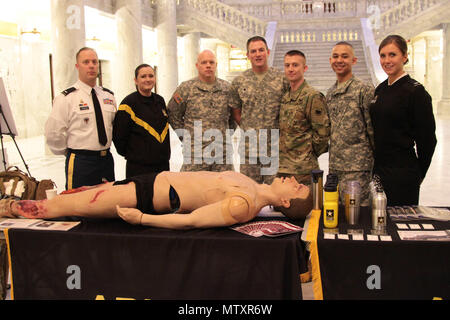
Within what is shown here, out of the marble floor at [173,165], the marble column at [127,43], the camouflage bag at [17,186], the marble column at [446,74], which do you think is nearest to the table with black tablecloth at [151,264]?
the camouflage bag at [17,186]

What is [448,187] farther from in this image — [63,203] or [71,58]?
[71,58]

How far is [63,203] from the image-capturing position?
3.09 m

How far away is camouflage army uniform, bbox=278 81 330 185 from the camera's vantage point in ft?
12.6

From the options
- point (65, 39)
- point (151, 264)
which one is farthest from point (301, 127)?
point (65, 39)

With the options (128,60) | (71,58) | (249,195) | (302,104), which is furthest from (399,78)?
(128,60)

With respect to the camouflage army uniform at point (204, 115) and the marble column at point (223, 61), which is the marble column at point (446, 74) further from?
the camouflage army uniform at point (204, 115)

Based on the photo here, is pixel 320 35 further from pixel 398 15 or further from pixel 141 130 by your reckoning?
pixel 141 130

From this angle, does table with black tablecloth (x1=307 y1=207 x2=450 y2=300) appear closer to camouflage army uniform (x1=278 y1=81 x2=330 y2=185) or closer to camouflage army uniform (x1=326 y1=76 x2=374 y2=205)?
camouflage army uniform (x1=326 y1=76 x2=374 y2=205)

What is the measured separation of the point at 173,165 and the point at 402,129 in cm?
612

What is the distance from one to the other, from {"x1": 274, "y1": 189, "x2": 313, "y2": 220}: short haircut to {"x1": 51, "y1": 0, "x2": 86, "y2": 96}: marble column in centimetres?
806

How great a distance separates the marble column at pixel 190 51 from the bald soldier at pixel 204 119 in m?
15.4

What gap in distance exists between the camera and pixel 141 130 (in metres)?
4.08

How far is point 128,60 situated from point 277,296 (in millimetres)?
10832

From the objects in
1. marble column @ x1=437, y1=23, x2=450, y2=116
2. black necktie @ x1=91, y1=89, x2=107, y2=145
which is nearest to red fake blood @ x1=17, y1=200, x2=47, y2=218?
black necktie @ x1=91, y1=89, x2=107, y2=145
